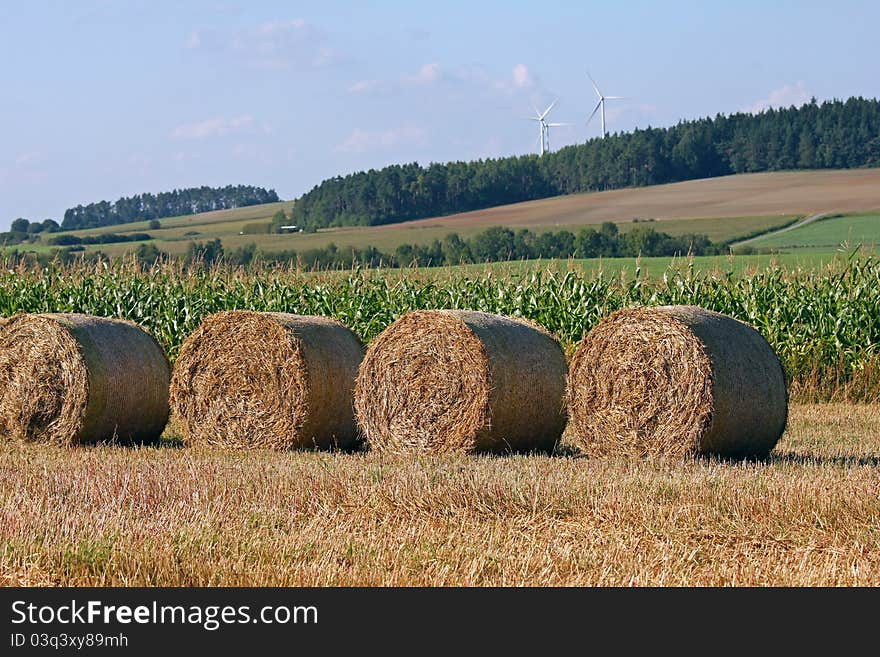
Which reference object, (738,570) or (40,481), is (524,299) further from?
(738,570)

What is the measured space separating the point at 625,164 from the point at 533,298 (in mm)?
61991

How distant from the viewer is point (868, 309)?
19.9 metres

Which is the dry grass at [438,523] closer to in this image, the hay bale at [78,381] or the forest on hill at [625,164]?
the hay bale at [78,381]

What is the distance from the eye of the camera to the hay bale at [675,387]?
11.7 m

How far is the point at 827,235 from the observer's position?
50.6 m

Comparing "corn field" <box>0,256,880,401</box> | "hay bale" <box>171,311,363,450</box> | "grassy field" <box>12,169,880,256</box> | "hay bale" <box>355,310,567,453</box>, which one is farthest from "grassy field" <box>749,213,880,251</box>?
"hay bale" <box>171,311,363,450</box>

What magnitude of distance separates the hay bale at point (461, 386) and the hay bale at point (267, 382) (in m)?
0.44

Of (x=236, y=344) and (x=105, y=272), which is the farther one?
(x=105, y=272)

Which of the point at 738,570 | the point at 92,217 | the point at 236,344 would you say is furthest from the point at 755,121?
the point at 738,570

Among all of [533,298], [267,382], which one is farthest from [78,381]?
[533,298]

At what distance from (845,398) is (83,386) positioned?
11577 millimetres

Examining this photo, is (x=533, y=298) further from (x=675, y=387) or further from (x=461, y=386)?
(x=675, y=387)

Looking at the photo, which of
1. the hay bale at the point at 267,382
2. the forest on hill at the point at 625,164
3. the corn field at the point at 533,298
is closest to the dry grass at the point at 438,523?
the hay bale at the point at 267,382

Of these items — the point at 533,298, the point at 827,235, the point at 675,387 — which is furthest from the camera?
the point at 827,235
